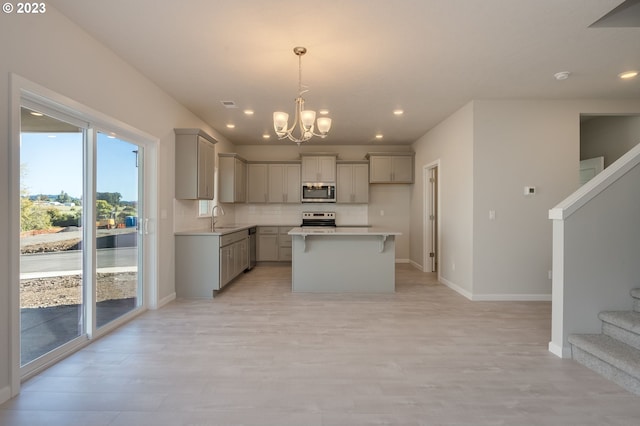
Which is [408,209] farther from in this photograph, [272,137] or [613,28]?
[613,28]

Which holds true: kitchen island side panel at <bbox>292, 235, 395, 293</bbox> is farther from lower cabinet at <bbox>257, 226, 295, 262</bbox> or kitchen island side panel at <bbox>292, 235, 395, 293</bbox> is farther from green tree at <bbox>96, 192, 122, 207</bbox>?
green tree at <bbox>96, 192, 122, 207</bbox>

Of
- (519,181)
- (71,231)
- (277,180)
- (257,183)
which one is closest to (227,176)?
(257,183)

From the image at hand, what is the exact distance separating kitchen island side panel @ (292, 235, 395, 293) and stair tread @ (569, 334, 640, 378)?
92.5 inches

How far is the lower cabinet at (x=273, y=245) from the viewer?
22.1 ft

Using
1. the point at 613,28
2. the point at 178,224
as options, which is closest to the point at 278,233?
the point at 178,224

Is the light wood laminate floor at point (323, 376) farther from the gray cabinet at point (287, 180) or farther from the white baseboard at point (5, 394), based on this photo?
the gray cabinet at point (287, 180)

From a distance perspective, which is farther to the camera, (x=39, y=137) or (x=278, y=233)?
(x=278, y=233)

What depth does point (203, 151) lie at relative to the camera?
455cm

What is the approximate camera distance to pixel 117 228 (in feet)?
10.8

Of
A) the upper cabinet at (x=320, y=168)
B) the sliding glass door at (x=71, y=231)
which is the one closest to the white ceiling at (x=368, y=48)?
the sliding glass door at (x=71, y=231)

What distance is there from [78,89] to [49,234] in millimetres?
1198

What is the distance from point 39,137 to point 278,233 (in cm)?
471

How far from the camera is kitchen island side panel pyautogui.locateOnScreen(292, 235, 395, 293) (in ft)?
15.1

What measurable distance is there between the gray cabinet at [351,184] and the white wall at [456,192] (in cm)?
150
